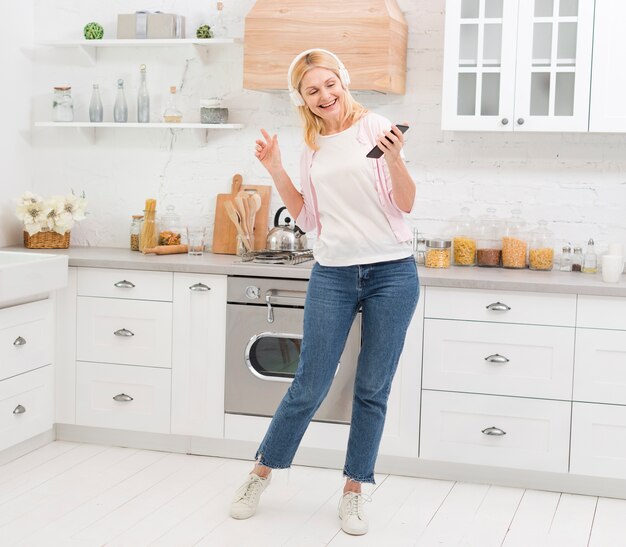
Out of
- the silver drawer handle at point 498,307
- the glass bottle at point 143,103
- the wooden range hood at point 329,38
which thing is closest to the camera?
the silver drawer handle at point 498,307

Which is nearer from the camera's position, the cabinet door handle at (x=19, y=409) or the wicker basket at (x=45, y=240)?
the cabinet door handle at (x=19, y=409)

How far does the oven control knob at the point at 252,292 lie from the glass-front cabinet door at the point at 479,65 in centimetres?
99

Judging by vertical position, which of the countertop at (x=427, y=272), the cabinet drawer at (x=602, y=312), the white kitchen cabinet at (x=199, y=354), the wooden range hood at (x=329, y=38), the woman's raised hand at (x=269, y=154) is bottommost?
the white kitchen cabinet at (x=199, y=354)

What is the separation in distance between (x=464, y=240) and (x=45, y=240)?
1.90 m

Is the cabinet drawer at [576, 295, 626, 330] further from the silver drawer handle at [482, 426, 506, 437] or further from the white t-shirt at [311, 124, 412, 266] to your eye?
the white t-shirt at [311, 124, 412, 266]

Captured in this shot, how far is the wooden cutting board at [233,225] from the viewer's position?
4.32m

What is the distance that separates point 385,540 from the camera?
10.2 feet

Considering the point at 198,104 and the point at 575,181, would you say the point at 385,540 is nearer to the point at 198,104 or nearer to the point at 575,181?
the point at 575,181

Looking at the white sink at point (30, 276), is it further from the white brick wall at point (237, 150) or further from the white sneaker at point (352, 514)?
the white sneaker at point (352, 514)

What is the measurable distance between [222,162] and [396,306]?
171cm

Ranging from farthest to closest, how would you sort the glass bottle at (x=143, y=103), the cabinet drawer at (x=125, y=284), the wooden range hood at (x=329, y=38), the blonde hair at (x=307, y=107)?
the glass bottle at (x=143, y=103) → the cabinet drawer at (x=125, y=284) → the wooden range hood at (x=329, y=38) → the blonde hair at (x=307, y=107)

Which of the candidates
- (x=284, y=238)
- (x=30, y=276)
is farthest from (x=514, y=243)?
(x=30, y=276)

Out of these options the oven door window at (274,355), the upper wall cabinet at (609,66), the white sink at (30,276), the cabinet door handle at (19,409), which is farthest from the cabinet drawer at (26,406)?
the upper wall cabinet at (609,66)

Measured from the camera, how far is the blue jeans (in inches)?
120
